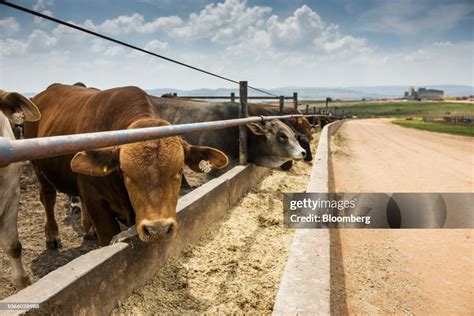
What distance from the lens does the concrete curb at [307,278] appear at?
1.91 metres

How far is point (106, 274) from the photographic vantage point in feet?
6.52

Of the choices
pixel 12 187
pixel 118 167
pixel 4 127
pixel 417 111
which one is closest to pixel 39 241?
pixel 12 187

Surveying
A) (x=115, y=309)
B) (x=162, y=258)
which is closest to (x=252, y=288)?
(x=162, y=258)

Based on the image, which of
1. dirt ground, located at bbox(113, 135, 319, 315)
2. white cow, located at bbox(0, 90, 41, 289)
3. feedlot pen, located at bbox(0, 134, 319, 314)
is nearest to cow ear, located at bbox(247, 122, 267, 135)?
feedlot pen, located at bbox(0, 134, 319, 314)

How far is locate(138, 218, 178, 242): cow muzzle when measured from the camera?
206cm

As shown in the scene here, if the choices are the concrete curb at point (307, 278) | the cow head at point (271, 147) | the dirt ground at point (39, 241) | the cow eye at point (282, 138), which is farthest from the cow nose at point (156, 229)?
the cow eye at point (282, 138)

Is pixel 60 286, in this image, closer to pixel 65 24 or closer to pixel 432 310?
pixel 65 24

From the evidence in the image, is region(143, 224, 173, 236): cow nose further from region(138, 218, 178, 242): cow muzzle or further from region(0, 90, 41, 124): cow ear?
region(0, 90, 41, 124): cow ear

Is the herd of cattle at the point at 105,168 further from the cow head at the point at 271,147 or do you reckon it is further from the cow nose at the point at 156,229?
the cow head at the point at 271,147

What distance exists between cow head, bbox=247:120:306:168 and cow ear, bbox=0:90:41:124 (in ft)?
12.1

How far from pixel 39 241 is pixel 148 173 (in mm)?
2172

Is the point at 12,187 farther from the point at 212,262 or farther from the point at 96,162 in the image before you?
the point at 212,262

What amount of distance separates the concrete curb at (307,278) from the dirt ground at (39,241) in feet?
6.71

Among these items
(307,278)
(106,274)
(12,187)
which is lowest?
(307,278)
